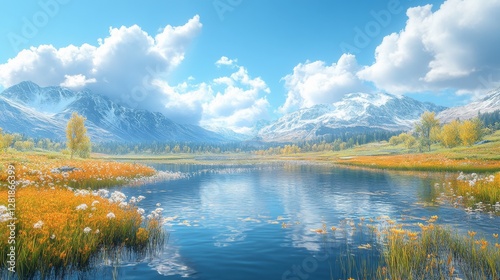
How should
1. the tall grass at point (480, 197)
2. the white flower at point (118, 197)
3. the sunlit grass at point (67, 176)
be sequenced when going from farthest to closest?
the sunlit grass at point (67, 176)
the tall grass at point (480, 197)
the white flower at point (118, 197)

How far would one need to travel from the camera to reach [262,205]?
111 feet

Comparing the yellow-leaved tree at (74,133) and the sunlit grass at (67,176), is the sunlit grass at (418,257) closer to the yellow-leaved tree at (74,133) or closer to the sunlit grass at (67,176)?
the sunlit grass at (67,176)

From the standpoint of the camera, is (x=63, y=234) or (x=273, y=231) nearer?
(x=63, y=234)

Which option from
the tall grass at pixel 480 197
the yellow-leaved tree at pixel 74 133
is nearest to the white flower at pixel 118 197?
the tall grass at pixel 480 197

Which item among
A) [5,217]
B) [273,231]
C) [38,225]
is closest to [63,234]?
[38,225]

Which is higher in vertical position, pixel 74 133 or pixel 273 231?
pixel 74 133

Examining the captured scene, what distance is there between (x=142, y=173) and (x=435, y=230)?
56.2m

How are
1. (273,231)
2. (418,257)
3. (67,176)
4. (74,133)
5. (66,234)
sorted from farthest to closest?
(74,133) < (67,176) < (273,231) < (66,234) < (418,257)

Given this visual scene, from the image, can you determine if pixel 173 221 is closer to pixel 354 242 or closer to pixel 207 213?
pixel 207 213

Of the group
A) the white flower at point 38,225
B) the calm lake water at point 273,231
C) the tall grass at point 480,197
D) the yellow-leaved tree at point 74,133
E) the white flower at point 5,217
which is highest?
the yellow-leaved tree at point 74,133

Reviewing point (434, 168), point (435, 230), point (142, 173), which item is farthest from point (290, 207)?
point (434, 168)

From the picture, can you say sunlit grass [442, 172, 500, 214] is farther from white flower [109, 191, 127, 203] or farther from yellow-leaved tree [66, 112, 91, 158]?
yellow-leaved tree [66, 112, 91, 158]

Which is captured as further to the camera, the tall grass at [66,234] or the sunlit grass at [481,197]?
the sunlit grass at [481,197]

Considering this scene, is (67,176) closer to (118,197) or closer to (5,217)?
(118,197)
